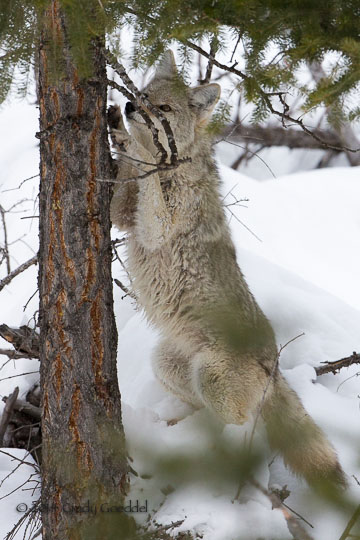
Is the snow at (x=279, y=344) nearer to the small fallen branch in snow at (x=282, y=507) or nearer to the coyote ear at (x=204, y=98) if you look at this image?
the small fallen branch in snow at (x=282, y=507)

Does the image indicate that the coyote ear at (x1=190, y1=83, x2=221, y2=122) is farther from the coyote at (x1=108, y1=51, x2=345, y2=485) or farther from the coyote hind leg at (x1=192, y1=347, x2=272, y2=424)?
the coyote hind leg at (x1=192, y1=347, x2=272, y2=424)

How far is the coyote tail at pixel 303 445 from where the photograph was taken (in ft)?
12.6

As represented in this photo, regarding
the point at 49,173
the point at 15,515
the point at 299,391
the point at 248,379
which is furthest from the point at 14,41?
the point at 299,391

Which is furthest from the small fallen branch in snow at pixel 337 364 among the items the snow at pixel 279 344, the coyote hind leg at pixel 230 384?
the coyote hind leg at pixel 230 384

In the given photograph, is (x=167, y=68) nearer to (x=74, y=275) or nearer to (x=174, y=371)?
(x=74, y=275)

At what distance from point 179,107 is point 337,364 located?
2500mm

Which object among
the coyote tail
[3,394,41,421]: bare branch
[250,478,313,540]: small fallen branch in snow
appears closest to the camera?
[250,478,313,540]: small fallen branch in snow

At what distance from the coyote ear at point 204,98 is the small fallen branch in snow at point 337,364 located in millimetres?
2275

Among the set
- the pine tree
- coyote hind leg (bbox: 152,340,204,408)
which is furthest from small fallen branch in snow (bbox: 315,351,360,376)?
the pine tree

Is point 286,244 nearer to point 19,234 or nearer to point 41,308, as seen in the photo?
point 19,234

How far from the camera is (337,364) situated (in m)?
5.23

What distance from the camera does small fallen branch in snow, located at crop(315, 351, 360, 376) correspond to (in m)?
5.04

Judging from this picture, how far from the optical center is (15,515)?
4.37m

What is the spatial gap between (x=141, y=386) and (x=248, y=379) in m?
1.45
